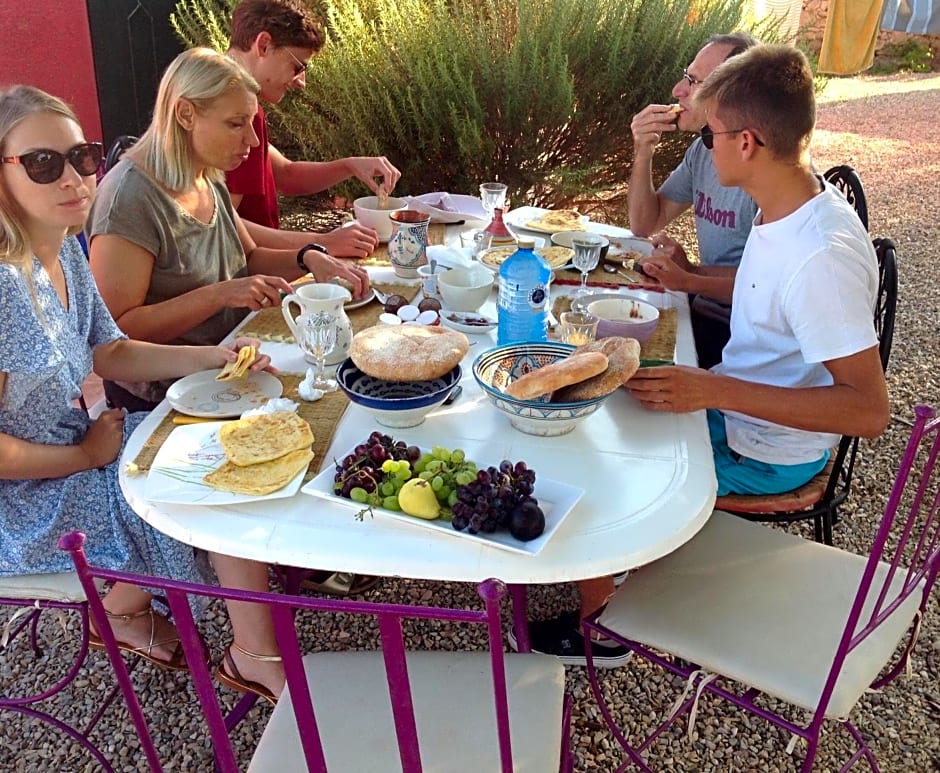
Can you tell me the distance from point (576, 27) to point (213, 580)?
491cm

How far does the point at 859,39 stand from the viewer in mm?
11727

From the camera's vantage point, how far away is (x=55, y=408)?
1840mm

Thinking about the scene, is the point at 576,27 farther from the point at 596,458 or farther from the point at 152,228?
the point at 596,458

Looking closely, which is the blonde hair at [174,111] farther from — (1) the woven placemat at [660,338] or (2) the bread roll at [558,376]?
(2) the bread roll at [558,376]

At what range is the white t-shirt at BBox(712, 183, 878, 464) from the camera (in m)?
1.71

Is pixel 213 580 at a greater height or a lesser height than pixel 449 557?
lesser

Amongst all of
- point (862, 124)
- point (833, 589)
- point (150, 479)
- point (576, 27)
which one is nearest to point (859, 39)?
point (862, 124)

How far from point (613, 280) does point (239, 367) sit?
1.27 metres

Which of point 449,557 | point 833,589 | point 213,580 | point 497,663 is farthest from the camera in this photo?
point 213,580

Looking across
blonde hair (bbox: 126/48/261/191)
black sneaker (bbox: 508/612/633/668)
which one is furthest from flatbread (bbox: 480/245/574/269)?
black sneaker (bbox: 508/612/633/668)

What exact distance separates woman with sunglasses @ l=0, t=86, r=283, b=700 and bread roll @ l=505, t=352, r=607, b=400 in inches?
26.7

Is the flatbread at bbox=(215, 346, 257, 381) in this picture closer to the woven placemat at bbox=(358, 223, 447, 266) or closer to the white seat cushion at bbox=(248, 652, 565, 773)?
the white seat cushion at bbox=(248, 652, 565, 773)

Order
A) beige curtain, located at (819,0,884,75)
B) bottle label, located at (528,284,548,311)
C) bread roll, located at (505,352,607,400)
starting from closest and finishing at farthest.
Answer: bread roll, located at (505,352,607,400), bottle label, located at (528,284,548,311), beige curtain, located at (819,0,884,75)

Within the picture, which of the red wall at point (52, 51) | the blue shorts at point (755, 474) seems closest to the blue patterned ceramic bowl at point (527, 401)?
the blue shorts at point (755, 474)
